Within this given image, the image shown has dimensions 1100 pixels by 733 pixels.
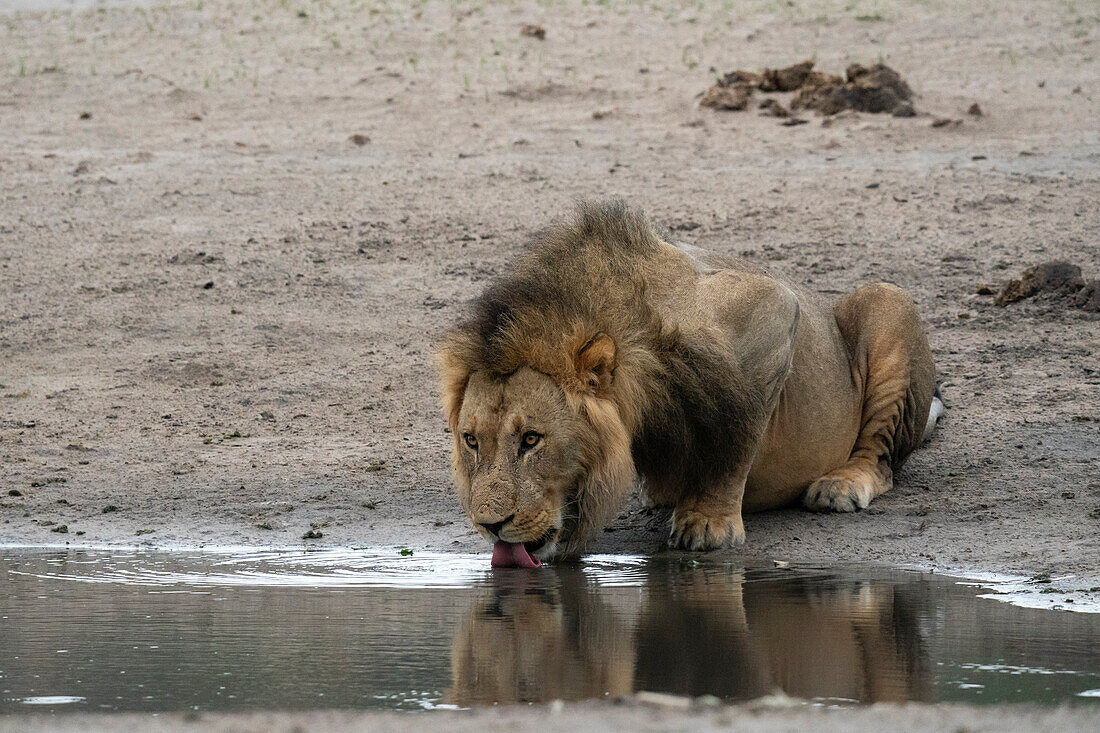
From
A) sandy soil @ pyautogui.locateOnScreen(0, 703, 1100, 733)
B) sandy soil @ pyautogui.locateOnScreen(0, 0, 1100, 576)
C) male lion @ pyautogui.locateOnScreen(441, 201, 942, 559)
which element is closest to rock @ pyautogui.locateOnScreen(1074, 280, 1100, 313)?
sandy soil @ pyautogui.locateOnScreen(0, 0, 1100, 576)

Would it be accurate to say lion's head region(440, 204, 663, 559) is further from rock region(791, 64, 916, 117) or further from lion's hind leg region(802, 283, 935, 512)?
rock region(791, 64, 916, 117)

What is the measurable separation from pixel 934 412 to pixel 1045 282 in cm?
206

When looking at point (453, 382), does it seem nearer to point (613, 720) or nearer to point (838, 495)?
point (838, 495)

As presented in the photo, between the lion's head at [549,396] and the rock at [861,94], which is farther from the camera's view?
the rock at [861,94]

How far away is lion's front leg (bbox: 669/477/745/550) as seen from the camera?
556 centimetres

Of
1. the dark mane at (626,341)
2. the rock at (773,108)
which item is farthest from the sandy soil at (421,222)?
the dark mane at (626,341)

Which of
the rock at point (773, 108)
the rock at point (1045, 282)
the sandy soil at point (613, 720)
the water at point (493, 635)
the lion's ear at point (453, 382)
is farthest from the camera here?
the rock at point (773, 108)

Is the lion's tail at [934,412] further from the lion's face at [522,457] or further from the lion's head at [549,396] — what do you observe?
the lion's face at [522,457]

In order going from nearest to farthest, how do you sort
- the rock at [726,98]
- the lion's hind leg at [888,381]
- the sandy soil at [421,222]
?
the sandy soil at [421,222] → the lion's hind leg at [888,381] → the rock at [726,98]

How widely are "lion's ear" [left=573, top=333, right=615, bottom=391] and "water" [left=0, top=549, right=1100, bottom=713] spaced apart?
0.66 meters

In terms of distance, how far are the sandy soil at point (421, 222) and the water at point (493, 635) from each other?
2.23 ft

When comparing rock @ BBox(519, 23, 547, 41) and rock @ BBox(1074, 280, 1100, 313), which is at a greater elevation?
rock @ BBox(519, 23, 547, 41)

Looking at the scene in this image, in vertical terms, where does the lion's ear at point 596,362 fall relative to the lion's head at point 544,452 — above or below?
above

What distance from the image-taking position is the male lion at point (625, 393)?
16.1ft
